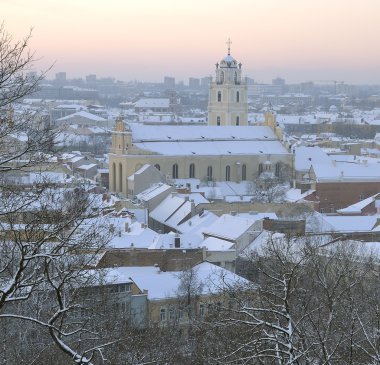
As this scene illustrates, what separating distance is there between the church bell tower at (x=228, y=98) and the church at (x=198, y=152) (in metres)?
6.46

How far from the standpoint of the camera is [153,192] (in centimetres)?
4600

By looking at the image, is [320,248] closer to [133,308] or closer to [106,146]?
[133,308]

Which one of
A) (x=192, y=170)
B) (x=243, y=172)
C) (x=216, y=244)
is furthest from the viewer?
(x=243, y=172)

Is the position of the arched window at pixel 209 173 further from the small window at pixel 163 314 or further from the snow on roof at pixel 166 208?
the small window at pixel 163 314

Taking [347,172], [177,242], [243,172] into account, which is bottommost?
[243,172]

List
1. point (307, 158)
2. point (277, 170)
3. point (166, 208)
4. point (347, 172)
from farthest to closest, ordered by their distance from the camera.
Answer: point (307, 158), point (277, 170), point (347, 172), point (166, 208)

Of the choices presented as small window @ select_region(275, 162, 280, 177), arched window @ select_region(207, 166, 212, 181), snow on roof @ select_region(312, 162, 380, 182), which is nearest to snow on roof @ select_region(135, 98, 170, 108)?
small window @ select_region(275, 162, 280, 177)

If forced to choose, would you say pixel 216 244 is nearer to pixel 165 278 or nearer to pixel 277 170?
pixel 165 278

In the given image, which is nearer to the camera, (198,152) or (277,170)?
(198,152)

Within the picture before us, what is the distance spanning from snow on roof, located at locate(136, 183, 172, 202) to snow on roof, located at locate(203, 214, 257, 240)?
360 inches

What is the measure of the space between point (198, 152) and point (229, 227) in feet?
73.6

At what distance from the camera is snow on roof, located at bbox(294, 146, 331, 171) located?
190 feet

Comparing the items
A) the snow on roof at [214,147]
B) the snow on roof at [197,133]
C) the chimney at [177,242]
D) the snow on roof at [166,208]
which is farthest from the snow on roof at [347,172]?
the chimney at [177,242]

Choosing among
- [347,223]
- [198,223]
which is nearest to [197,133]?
[198,223]
